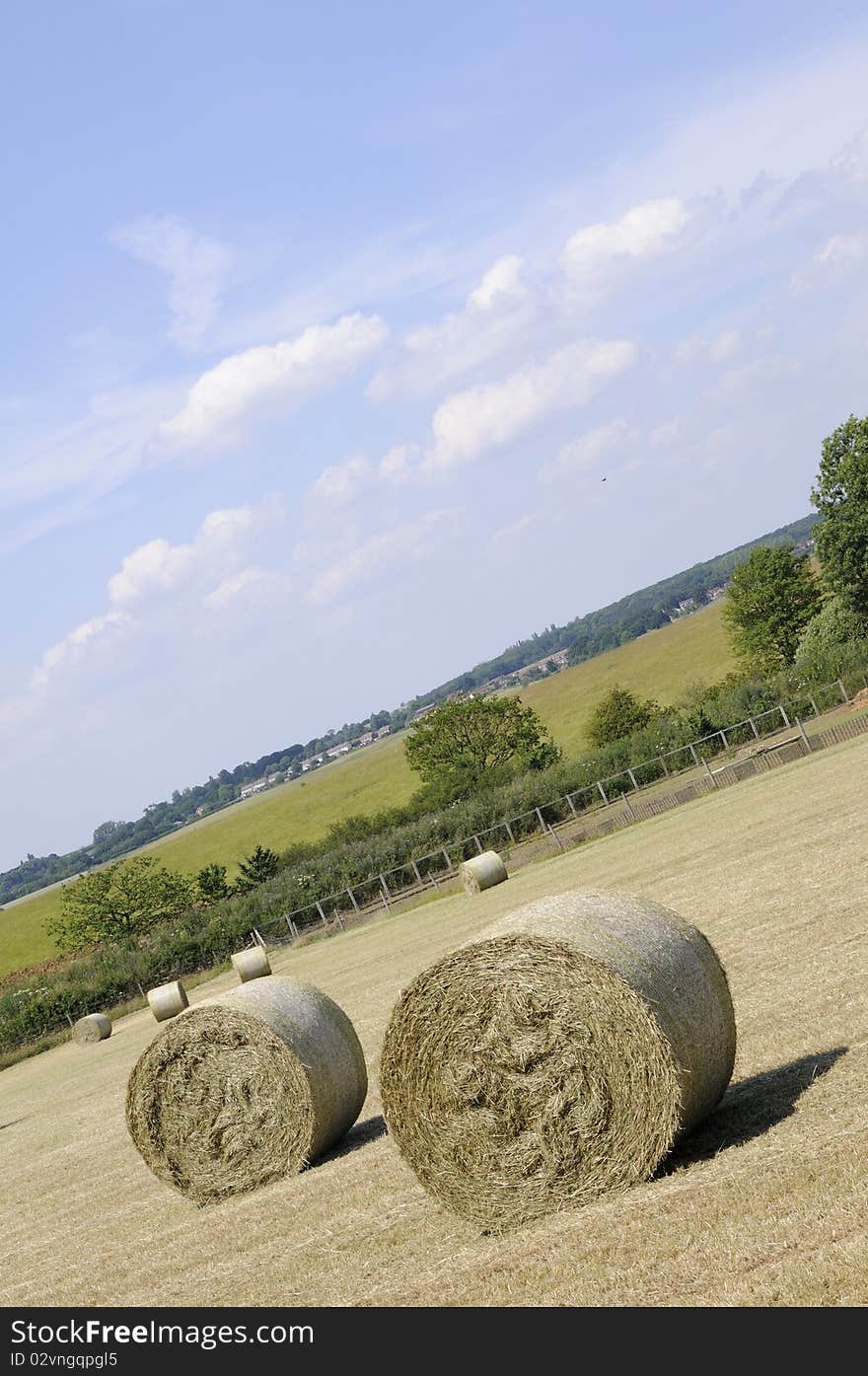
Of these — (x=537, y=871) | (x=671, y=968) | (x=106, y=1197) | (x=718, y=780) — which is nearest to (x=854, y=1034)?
(x=671, y=968)

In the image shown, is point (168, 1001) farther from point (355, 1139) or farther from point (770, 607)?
point (770, 607)

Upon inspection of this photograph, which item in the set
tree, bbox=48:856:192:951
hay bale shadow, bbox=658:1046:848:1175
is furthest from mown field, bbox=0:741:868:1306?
tree, bbox=48:856:192:951

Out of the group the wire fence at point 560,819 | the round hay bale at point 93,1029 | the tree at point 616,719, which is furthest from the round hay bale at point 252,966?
the tree at point 616,719

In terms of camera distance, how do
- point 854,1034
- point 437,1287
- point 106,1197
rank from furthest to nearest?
1. point 106,1197
2. point 854,1034
3. point 437,1287

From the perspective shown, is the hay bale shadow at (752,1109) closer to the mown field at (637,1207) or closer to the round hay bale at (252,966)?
the mown field at (637,1207)

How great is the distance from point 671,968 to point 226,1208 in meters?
4.50

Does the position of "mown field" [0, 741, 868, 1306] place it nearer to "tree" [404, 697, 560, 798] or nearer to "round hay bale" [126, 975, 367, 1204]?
"round hay bale" [126, 975, 367, 1204]

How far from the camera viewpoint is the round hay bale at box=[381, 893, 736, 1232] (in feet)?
25.4

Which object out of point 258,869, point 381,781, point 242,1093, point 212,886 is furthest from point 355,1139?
point 381,781

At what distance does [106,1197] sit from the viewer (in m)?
12.8

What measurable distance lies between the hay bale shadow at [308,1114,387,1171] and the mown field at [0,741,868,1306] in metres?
0.04

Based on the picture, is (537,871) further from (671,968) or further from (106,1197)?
(671,968)

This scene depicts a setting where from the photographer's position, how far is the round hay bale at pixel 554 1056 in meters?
7.75

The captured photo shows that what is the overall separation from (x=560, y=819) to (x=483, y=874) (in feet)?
43.2
